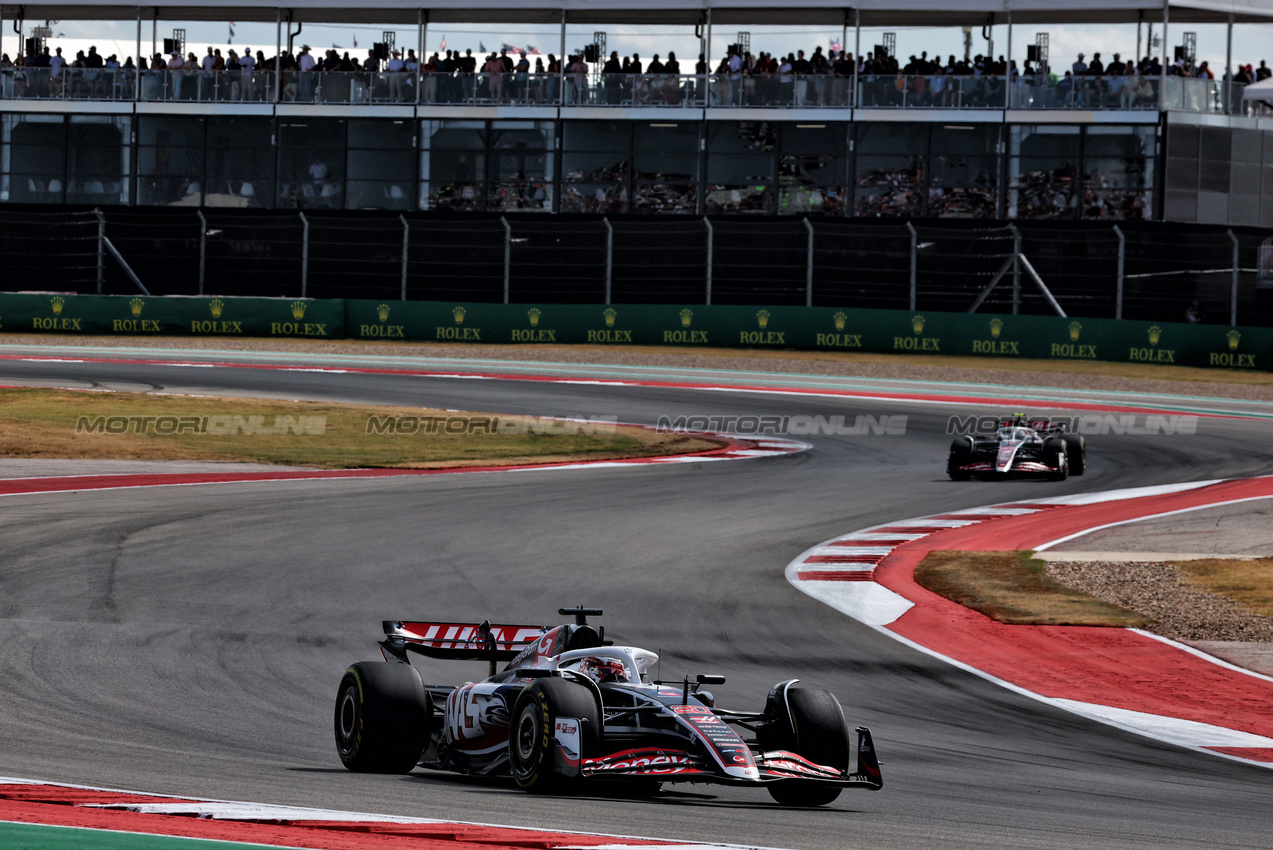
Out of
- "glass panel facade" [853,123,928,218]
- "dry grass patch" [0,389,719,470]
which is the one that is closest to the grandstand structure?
"glass panel facade" [853,123,928,218]

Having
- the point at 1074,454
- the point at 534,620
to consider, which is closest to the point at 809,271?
the point at 1074,454

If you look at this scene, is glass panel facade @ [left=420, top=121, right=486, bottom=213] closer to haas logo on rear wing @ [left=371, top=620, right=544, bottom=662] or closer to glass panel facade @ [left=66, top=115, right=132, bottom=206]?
glass panel facade @ [left=66, top=115, right=132, bottom=206]

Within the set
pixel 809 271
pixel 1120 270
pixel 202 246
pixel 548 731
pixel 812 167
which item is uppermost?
pixel 812 167

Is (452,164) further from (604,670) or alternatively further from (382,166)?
(604,670)

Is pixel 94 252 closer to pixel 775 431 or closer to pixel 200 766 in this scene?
pixel 775 431

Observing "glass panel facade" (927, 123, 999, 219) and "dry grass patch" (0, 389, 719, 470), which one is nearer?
"dry grass patch" (0, 389, 719, 470)

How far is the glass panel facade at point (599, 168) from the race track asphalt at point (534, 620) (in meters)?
22.0

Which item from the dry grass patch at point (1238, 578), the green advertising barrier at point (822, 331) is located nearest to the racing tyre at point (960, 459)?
the dry grass patch at point (1238, 578)

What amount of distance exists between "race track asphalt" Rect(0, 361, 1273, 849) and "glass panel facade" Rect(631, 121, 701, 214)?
21.6 metres

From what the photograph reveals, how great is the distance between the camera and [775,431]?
2592 centimetres

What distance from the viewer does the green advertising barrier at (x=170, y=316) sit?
123 feet

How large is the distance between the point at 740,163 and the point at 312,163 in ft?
39.5

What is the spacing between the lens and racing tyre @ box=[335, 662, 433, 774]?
24.5 ft

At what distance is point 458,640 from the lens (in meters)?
8.30
